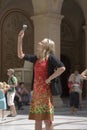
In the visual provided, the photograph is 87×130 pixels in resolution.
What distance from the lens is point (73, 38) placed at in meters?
29.8

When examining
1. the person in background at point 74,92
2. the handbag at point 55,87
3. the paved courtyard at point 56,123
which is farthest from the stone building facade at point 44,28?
the handbag at point 55,87

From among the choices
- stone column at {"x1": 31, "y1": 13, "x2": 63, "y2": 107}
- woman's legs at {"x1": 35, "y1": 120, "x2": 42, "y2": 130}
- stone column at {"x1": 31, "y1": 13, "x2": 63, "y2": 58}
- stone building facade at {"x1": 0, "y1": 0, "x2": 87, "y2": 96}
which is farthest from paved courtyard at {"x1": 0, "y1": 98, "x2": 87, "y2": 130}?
stone building facade at {"x1": 0, "y1": 0, "x2": 87, "y2": 96}

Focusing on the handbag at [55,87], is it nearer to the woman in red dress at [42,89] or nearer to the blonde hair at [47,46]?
the woman in red dress at [42,89]

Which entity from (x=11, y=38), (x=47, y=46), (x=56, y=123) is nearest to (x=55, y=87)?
(x=47, y=46)

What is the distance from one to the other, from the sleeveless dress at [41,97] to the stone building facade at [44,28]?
510 inches

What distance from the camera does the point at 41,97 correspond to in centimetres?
778

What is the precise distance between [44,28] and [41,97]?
43.4 ft

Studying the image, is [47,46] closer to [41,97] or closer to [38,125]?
[41,97]

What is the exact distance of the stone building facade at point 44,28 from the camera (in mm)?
20922

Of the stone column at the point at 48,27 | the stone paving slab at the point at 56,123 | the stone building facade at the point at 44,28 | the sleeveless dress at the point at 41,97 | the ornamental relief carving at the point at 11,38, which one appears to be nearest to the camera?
the sleeveless dress at the point at 41,97

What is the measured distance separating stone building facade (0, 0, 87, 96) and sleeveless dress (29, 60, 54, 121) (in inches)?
510

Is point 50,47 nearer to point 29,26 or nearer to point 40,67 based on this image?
A: point 40,67

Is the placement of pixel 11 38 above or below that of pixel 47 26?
below

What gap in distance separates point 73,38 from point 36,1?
29.3ft
